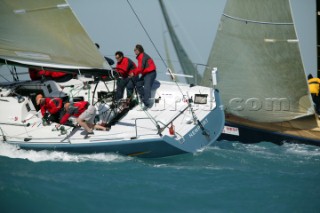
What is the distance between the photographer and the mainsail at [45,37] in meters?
8.27

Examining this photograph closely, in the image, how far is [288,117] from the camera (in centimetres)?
1054

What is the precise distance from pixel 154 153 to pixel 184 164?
22.2 inches

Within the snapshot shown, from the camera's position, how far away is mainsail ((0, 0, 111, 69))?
8.27 m

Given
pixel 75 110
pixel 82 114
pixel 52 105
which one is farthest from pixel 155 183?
pixel 52 105

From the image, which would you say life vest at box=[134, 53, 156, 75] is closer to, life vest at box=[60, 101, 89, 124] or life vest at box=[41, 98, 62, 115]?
life vest at box=[60, 101, 89, 124]

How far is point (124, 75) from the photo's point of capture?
9.52 m

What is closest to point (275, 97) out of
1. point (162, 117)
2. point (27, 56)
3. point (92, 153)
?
point (162, 117)

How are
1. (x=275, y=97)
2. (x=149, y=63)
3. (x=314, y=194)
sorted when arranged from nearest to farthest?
(x=314, y=194) → (x=149, y=63) → (x=275, y=97)

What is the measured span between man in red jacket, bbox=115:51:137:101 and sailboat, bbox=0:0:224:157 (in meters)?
0.26

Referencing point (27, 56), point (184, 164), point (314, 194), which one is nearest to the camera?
point (314, 194)

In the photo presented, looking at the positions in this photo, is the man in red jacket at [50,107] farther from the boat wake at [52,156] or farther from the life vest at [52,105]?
the boat wake at [52,156]

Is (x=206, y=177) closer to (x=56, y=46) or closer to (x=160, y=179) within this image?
(x=160, y=179)

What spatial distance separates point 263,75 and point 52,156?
15.7ft

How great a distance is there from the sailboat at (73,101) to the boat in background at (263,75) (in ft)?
4.23
